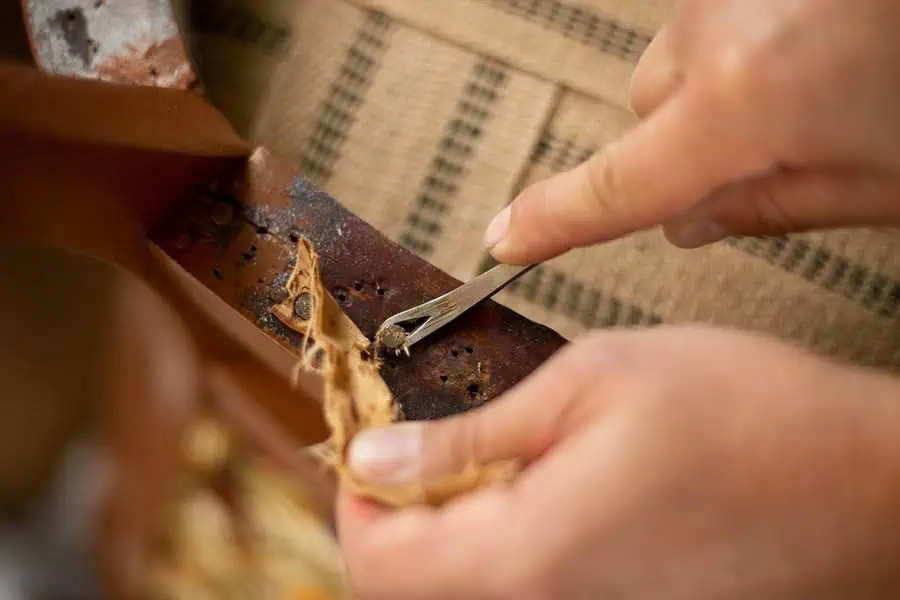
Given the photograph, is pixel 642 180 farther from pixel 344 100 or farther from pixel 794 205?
pixel 344 100

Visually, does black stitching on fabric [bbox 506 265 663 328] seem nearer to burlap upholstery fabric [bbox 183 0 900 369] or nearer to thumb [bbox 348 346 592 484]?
burlap upholstery fabric [bbox 183 0 900 369]

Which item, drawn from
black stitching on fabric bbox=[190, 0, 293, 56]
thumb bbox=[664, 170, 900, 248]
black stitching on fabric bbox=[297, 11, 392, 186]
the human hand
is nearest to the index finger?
the human hand

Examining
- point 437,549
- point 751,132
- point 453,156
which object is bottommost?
point 437,549

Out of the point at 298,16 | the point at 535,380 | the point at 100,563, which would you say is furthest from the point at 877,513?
the point at 100,563

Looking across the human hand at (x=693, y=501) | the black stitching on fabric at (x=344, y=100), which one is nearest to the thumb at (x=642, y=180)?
the human hand at (x=693, y=501)

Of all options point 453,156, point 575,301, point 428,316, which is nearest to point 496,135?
point 453,156

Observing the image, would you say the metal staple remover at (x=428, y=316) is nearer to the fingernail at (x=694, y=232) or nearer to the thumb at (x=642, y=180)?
the thumb at (x=642, y=180)
